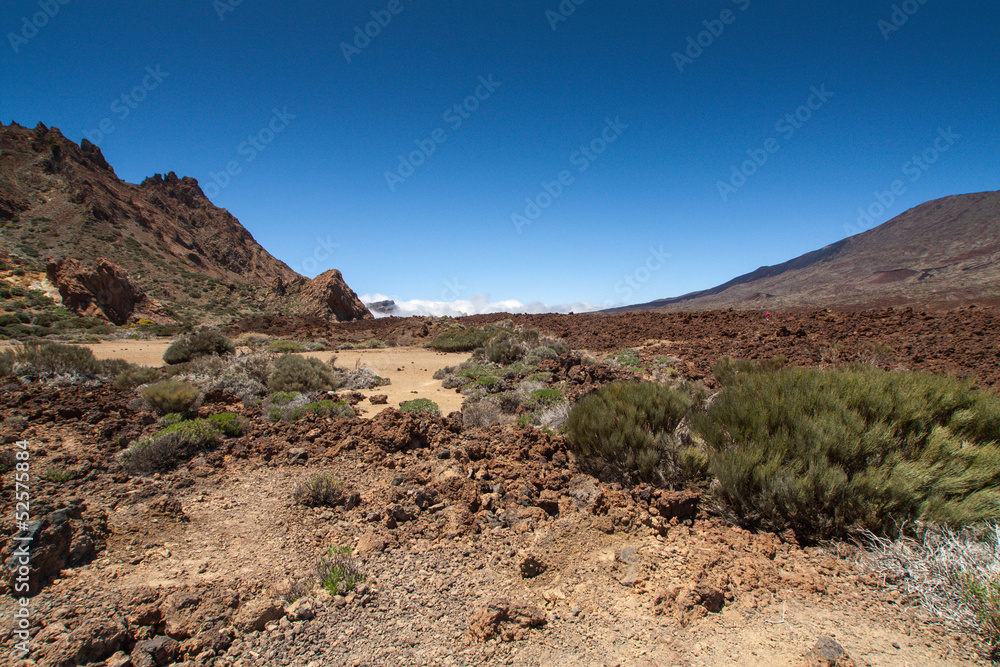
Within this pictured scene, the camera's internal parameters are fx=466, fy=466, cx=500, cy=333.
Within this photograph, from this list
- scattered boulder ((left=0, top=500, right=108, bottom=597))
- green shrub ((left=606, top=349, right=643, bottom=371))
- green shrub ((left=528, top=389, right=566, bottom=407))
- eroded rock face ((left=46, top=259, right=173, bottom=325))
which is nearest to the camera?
scattered boulder ((left=0, top=500, right=108, bottom=597))

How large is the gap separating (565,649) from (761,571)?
4.73 feet

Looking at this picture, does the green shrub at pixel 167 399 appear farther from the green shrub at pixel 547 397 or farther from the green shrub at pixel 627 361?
the green shrub at pixel 627 361

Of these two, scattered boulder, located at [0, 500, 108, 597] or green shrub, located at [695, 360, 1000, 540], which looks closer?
scattered boulder, located at [0, 500, 108, 597]

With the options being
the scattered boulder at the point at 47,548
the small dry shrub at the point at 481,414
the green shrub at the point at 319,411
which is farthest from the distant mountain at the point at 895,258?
the scattered boulder at the point at 47,548

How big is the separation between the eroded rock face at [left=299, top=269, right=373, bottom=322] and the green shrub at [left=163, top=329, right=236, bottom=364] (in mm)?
21105

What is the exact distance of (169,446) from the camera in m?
4.91

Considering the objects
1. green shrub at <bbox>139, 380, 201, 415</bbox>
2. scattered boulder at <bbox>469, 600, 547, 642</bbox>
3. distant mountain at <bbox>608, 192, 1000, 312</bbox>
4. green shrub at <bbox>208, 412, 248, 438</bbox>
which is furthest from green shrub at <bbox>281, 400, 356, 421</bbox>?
distant mountain at <bbox>608, 192, 1000, 312</bbox>

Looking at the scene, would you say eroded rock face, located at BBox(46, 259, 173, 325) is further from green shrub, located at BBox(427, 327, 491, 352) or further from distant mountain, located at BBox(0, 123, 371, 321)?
green shrub, located at BBox(427, 327, 491, 352)

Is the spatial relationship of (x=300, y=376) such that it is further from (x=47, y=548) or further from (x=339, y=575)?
(x=339, y=575)

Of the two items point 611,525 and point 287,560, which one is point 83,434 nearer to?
point 287,560

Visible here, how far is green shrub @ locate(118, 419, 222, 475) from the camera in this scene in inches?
183

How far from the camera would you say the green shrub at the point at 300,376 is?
354 inches

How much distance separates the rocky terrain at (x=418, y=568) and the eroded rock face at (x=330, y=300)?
30360 mm

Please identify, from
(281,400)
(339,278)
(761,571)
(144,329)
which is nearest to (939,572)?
(761,571)
